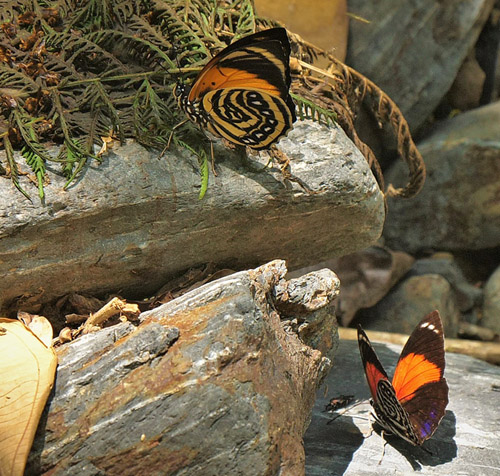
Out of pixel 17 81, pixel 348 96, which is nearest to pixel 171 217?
pixel 17 81

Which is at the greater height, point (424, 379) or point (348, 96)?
point (348, 96)

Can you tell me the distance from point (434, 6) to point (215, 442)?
4.61 m

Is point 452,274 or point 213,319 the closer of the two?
point 213,319

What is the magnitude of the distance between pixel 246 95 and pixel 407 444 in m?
1.68

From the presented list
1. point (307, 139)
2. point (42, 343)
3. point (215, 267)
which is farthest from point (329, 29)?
point (42, 343)

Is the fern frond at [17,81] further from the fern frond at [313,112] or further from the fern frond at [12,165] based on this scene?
the fern frond at [313,112]

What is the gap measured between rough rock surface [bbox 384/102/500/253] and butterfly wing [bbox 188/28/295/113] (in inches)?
140

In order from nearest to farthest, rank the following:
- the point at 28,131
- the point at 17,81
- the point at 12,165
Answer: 1. the point at 12,165
2. the point at 28,131
3. the point at 17,81

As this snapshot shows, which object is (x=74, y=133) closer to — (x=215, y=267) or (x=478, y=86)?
(x=215, y=267)

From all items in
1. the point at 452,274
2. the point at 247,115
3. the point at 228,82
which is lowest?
the point at 452,274

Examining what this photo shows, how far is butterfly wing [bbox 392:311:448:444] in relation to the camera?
2.63 metres

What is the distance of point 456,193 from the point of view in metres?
5.72

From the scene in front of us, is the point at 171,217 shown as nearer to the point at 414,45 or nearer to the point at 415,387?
the point at 415,387

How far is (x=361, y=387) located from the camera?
337 cm
